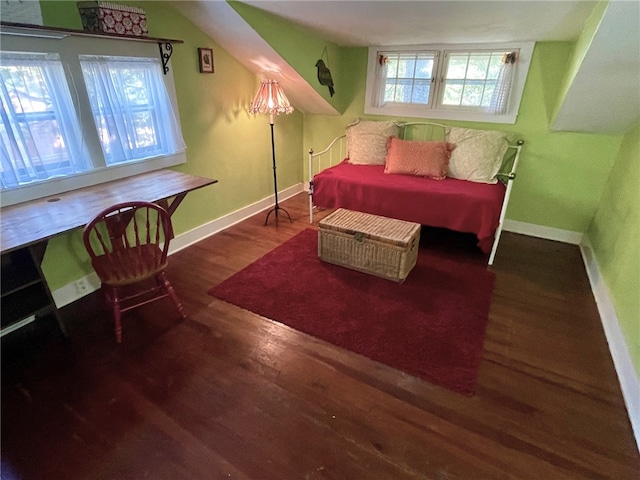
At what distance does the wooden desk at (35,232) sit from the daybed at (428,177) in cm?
155

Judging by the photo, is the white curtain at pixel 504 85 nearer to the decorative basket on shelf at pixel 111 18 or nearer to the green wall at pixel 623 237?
the green wall at pixel 623 237

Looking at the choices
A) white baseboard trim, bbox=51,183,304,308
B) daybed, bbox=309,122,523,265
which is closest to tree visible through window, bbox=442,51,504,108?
daybed, bbox=309,122,523,265

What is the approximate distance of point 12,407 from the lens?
1.62 meters

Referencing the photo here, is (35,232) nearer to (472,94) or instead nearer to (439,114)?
(439,114)

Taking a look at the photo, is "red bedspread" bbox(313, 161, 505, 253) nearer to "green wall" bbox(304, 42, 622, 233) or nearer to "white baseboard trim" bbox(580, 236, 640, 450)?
"green wall" bbox(304, 42, 622, 233)

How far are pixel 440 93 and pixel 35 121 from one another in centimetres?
329

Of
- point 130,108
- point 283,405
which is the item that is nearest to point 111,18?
point 130,108

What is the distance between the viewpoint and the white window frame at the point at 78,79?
1.91 m

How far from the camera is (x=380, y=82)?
3.65 m

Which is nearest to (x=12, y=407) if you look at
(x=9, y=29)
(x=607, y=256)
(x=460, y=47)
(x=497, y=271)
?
(x=9, y=29)

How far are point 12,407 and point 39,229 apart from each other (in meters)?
0.85

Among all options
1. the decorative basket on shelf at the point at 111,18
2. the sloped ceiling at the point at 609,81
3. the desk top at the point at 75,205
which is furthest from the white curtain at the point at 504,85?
the decorative basket on shelf at the point at 111,18

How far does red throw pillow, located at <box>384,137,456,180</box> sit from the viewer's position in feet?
10.4

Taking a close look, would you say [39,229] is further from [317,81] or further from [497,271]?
[497,271]
